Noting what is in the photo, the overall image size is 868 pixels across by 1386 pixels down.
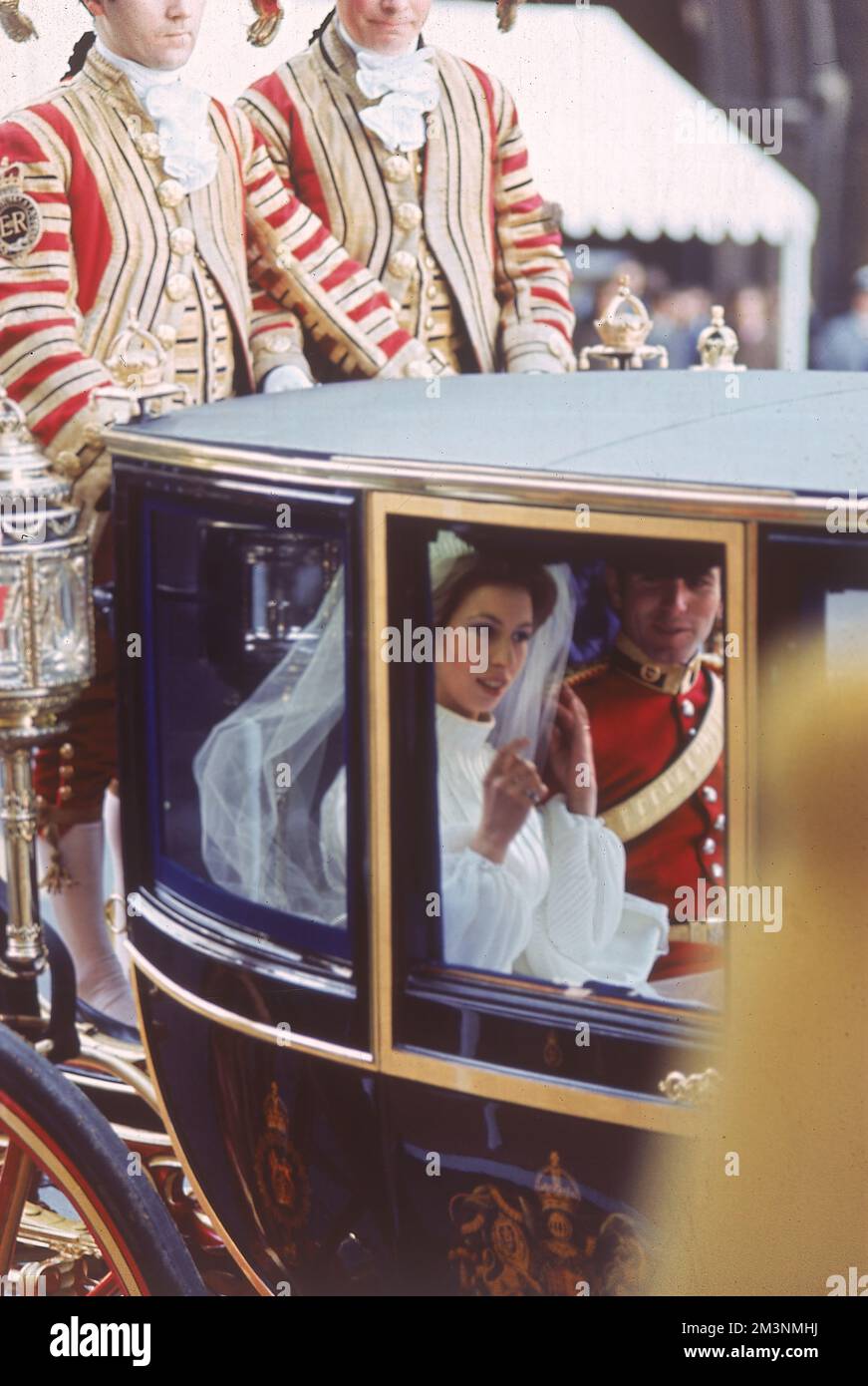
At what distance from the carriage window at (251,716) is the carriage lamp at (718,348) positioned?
0.80 m

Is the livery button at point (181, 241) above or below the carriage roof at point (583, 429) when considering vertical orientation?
above

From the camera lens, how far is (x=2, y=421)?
74.4 inches

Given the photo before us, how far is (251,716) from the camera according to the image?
5.56ft

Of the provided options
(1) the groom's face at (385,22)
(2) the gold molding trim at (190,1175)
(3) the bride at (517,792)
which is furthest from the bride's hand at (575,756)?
(1) the groom's face at (385,22)

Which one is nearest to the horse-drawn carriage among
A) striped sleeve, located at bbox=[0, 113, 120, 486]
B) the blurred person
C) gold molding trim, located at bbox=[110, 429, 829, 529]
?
gold molding trim, located at bbox=[110, 429, 829, 529]

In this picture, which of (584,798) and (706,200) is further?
(706,200)

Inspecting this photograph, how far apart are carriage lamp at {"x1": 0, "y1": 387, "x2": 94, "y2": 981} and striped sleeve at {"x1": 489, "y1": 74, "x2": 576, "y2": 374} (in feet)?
2.34

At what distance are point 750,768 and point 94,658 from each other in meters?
0.82

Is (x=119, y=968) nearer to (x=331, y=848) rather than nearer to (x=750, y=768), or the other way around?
(x=331, y=848)

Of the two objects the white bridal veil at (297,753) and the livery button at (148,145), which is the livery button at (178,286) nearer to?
the livery button at (148,145)

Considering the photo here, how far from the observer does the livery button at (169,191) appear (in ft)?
6.99

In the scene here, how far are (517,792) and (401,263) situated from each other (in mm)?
970

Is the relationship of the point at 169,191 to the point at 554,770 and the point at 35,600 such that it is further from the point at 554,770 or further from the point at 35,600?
the point at 554,770
